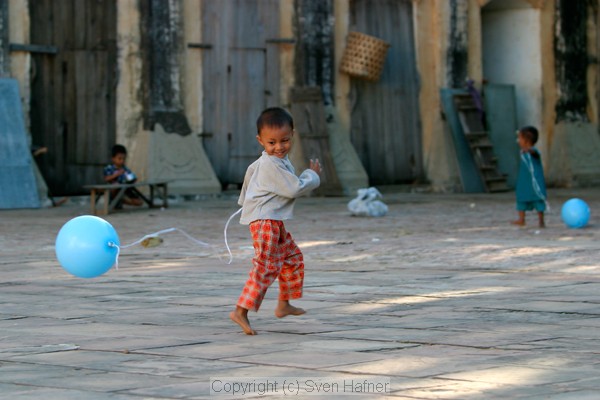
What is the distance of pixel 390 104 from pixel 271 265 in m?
15.8

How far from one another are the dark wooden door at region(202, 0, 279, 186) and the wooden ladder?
11.5 feet

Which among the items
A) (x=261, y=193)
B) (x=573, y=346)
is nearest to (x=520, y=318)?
(x=573, y=346)

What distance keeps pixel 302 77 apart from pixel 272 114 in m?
14.5

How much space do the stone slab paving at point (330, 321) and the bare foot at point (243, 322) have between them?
6cm

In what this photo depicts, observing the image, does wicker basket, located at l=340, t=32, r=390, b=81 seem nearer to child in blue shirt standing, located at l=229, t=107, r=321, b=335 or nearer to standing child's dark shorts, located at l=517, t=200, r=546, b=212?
standing child's dark shorts, located at l=517, t=200, r=546, b=212

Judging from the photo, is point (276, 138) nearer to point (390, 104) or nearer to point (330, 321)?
point (330, 321)

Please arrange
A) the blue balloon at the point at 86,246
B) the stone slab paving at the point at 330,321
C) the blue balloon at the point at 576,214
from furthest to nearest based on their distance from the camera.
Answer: the blue balloon at the point at 576,214 → the blue balloon at the point at 86,246 → the stone slab paving at the point at 330,321

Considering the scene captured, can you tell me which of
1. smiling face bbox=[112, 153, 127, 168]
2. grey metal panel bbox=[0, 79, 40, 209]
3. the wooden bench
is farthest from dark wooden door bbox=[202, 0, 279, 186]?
grey metal panel bbox=[0, 79, 40, 209]

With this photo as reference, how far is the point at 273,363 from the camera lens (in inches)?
213

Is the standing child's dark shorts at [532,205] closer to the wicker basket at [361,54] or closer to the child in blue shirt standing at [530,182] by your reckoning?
the child in blue shirt standing at [530,182]

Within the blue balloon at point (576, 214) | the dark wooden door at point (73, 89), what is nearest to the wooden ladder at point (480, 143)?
the dark wooden door at point (73, 89)

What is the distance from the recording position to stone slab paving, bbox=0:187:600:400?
4.92 meters

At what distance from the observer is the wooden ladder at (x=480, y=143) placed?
72.3 feet

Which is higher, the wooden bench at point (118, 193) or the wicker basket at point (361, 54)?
the wicker basket at point (361, 54)
